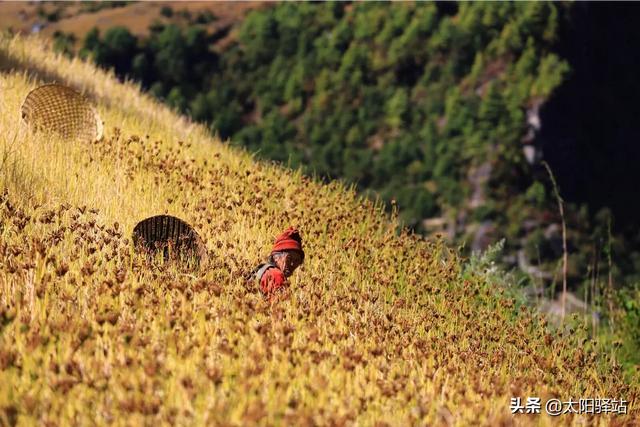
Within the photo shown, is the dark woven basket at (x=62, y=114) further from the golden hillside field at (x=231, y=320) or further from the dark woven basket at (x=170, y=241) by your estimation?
the dark woven basket at (x=170, y=241)

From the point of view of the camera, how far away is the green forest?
88812mm

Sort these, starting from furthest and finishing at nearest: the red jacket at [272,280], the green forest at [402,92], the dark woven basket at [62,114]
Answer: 1. the green forest at [402,92]
2. the dark woven basket at [62,114]
3. the red jacket at [272,280]

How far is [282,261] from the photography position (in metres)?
5.04

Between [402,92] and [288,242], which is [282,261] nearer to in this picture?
[288,242]

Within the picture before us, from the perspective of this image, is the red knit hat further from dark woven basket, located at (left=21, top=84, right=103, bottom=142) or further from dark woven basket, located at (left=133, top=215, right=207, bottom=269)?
dark woven basket, located at (left=21, top=84, right=103, bottom=142)

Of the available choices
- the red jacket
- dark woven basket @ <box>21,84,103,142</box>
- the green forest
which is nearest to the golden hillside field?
the red jacket

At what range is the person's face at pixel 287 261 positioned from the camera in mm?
5031

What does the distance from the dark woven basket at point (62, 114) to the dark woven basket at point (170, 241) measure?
8.26 feet

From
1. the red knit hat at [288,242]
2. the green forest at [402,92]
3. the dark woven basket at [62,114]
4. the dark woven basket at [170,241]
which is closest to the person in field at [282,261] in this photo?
the red knit hat at [288,242]

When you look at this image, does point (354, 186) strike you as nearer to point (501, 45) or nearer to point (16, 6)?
point (501, 45)

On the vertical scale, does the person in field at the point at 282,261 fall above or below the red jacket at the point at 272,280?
above

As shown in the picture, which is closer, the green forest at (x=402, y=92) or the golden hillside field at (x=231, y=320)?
the golden hillside field at (x=231, y=320)

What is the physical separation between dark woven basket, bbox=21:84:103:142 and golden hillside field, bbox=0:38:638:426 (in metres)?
0.23

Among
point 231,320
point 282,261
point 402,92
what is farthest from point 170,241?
point 402,92
